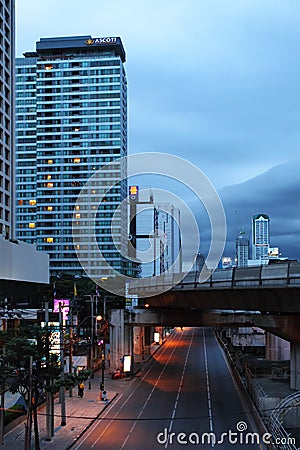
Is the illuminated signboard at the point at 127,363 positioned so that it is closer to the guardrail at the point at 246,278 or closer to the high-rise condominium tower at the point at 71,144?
the guardrail at the point at 246,278

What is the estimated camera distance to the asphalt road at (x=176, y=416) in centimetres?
3856

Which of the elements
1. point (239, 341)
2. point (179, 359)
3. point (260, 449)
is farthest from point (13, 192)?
point (239, 341)

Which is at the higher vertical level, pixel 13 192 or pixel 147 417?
pixel 13 192

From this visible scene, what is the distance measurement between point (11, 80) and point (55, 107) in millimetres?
97723

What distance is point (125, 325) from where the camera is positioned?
76.6 metres

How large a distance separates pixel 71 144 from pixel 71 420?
137 meters

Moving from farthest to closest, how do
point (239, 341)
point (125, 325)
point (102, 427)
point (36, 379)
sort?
point (239, 341), point (125, 325), point (102, 427), point (36, 379)

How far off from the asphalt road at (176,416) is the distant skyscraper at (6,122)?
26268 millimetres

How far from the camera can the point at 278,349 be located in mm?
88938

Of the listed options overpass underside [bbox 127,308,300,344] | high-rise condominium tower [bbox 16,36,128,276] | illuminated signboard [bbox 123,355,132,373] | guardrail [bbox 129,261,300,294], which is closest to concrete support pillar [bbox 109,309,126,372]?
overpass underside [bbox 127,308,300,344]

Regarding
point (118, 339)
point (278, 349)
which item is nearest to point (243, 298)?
point (118, 339)

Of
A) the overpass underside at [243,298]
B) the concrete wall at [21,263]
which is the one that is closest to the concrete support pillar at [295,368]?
the overpass underside at [243,298]

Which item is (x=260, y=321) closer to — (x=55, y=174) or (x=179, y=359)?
(x=179, y=359)

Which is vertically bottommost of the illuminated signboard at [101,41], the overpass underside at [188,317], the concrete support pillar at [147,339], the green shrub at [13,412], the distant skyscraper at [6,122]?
the concrete support pillar at [147,339]
